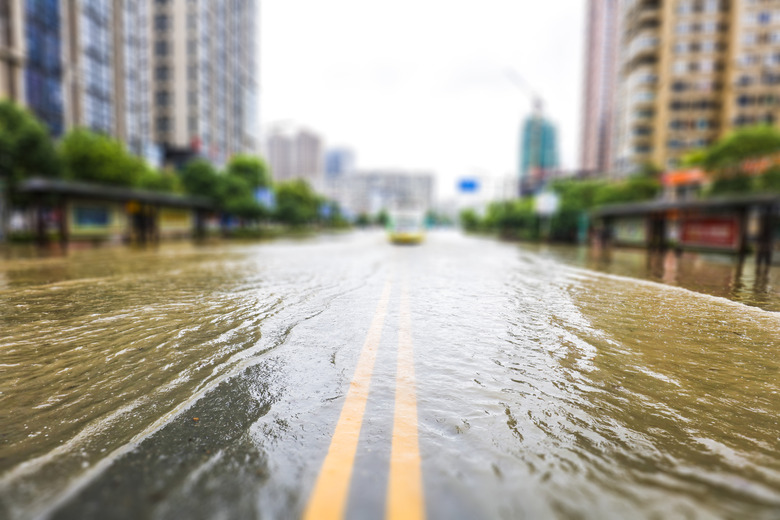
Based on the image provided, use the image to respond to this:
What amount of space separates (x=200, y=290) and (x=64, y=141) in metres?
33.0

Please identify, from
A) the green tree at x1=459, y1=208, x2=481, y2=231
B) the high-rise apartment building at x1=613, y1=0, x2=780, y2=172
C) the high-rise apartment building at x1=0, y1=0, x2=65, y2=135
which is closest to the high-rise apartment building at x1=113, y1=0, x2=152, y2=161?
the high-rise apartment building at x1=0, y1=0, x2=65, y2=135

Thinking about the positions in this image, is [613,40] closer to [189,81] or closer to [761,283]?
[189,81]

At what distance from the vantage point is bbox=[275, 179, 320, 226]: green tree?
60.5 meters

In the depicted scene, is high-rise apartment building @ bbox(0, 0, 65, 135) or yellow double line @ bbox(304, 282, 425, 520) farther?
high-rise apartment building @ bbox(0, 0, 65, 135)

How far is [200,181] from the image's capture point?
45656 millimetres

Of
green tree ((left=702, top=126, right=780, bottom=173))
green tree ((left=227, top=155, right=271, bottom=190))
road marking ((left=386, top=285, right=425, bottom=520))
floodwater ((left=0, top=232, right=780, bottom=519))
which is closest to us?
road marking ((left=386, top=285, right=425, bottom=520))

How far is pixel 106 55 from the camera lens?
184 feet

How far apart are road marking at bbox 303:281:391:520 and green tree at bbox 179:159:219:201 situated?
45.6m

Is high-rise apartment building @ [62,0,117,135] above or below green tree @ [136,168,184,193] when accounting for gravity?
above

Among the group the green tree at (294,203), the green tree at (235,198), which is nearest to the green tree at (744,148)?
the green tree at (235,198)

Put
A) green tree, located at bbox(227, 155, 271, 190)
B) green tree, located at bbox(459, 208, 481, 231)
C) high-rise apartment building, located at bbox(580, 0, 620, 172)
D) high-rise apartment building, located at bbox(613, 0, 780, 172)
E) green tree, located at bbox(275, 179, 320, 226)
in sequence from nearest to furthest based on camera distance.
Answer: green tree, located at bbox(227, 155, 271, 190) → high-rise apartment building, located at bbox(613, 0, 780, 172) → green tree, located at bbox(275, 179, 320, 226) → green tree, located at bbox(459, 208, 481, 231) → high-rise apartment building, located at bbox(580, 0, 620, 172)

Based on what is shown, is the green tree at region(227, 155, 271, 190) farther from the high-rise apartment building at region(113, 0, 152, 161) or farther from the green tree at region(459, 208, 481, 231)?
the green tree at region(459, 208, 481, 231)

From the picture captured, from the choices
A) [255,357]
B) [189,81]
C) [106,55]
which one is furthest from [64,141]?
[189,81]

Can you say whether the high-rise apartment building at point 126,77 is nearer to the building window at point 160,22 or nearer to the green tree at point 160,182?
the building window at point 160,22
